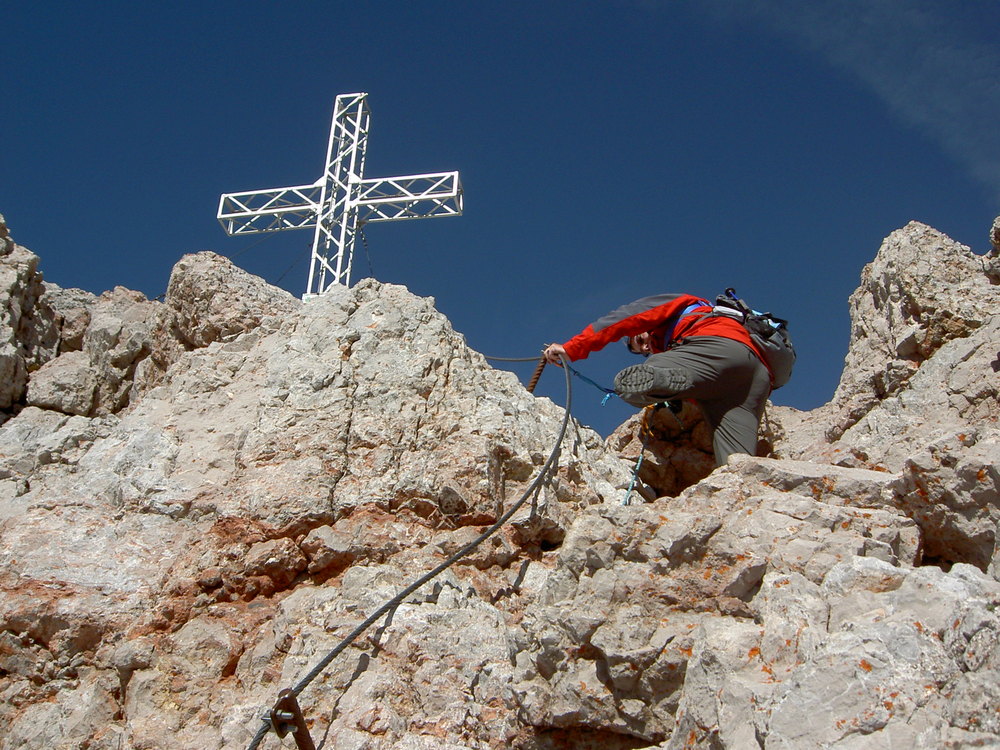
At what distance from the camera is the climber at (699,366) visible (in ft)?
25.0

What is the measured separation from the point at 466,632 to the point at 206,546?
1934 millimetres

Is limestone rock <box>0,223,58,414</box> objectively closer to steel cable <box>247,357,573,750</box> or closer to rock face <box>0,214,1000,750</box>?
rock face <box>0,214,1000,750</box>

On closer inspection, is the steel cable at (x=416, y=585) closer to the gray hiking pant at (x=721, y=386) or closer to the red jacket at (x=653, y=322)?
the gray hiking pant at (x=721, y=386)

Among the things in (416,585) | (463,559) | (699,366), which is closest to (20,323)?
(463,559)

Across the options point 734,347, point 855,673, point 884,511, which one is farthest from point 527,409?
point 855,673

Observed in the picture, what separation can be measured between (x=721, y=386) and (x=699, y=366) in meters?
0.28

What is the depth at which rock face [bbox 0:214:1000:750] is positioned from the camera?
4020 millimetres

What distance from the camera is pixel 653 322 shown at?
8523 millimetres

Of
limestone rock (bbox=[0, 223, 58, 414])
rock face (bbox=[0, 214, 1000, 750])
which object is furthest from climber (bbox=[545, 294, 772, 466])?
limestone rock (bbox=[0, 223, 58, 414])

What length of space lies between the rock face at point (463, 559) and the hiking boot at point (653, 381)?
59cm

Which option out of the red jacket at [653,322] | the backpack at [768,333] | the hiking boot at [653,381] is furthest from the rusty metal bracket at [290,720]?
the backpack at [768,333]

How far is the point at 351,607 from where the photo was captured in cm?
541

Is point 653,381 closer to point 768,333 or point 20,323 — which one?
point 768,333

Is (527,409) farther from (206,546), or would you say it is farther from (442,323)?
(206,546)
